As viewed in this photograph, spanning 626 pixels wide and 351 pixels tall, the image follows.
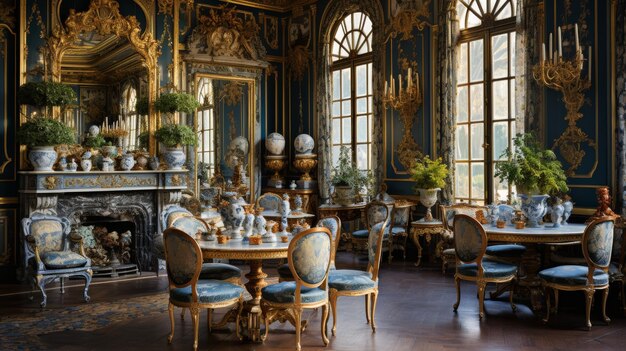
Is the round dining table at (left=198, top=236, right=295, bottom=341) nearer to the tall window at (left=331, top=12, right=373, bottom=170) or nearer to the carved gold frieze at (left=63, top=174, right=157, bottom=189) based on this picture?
the carved gold frieze at (left=63, top=174, right=157, bottom=189)

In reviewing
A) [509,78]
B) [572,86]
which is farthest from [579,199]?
[509,78]

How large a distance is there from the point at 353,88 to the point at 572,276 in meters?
5.75

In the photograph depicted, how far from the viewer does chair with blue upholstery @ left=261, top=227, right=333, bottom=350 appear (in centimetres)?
474

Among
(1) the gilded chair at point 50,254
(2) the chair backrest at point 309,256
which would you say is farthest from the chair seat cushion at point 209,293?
(1) the gilded chair at point 50,254

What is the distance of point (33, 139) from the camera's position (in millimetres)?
7691

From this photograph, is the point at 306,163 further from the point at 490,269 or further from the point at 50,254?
the point at 490,269

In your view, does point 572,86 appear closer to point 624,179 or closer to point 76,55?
point 624,179

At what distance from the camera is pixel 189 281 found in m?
4.79

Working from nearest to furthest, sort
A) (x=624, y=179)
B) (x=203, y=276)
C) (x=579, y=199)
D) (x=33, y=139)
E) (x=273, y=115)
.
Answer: (x=203, y=276) → (x=624, y=179) → (x=579, y=199) → (x=33, y=139) → (x=273, y=115)

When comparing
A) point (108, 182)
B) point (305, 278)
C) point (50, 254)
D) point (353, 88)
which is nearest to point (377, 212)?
point (353, 88)

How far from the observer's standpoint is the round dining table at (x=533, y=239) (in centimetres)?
576

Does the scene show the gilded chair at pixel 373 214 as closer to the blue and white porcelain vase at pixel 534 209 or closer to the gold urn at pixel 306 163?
the gold urn at pixel 306 163

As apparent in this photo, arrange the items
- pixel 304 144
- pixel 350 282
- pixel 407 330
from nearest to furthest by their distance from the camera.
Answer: pixel 350 282 < pixel 407 330 < pixel 304 144

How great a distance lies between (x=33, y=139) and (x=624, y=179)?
695cm
